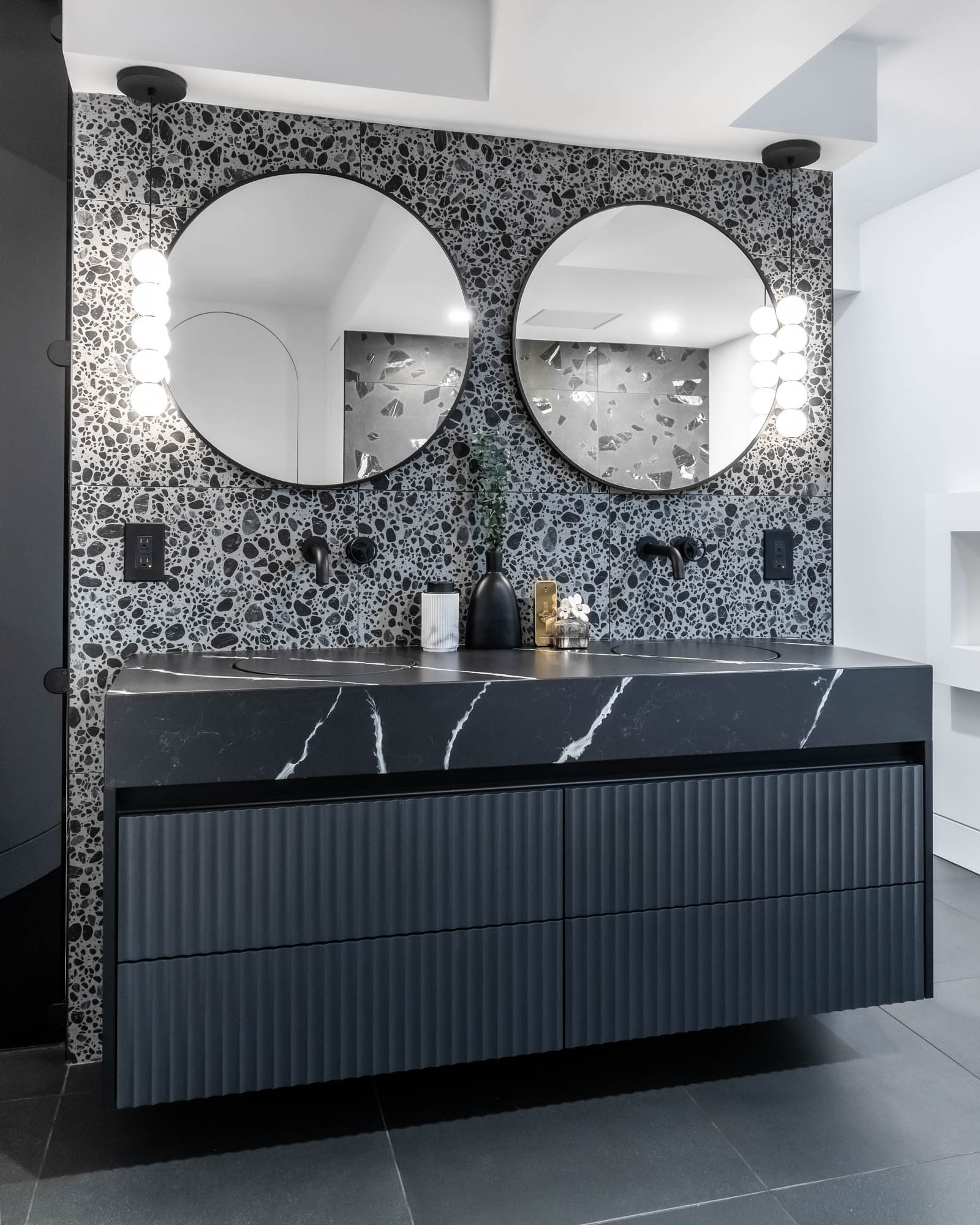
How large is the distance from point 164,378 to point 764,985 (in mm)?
1895

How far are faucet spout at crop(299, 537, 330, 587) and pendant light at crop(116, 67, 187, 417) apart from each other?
0.46m

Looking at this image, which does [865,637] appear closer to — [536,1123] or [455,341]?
[455,341]

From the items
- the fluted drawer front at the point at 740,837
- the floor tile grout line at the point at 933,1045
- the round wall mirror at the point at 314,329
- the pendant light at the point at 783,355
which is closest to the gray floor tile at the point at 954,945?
the floor tile grout line at the point at 933,1045

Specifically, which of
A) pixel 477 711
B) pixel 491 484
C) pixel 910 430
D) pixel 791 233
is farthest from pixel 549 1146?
pixel 910 430

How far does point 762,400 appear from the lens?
2.61 m

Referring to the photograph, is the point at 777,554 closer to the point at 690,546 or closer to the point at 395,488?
the point at 690,546

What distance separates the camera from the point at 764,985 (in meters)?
2.03

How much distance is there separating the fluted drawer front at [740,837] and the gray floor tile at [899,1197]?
531 millimetres

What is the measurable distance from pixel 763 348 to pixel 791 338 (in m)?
0.08

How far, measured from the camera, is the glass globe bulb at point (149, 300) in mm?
2102

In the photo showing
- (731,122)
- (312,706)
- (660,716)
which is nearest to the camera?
(312,706)

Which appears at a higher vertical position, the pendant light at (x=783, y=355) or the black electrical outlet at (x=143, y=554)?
the pendant light at (x=783, y=355)

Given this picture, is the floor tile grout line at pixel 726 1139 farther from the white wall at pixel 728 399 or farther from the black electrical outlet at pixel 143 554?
the black electrical outlet at pixel 143 554

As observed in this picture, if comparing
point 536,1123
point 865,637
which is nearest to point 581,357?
point 536,1123
